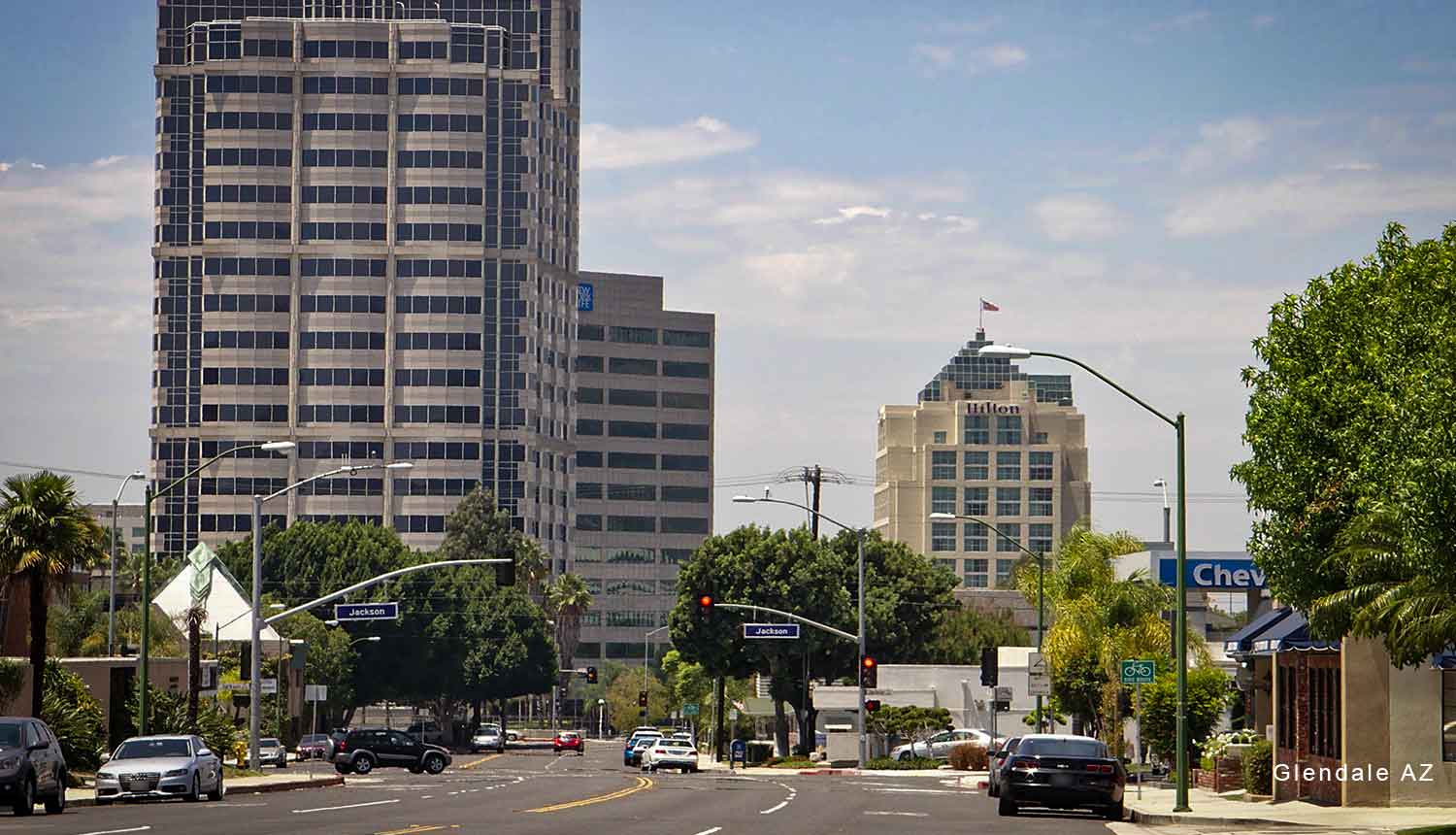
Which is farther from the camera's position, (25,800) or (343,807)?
(343,807)

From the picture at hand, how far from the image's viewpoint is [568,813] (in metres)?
34.9

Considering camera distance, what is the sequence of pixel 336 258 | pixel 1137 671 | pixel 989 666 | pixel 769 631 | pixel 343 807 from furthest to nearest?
pixel 336 258 < pixel 769 631 < pixel 989 666 < pixel 1137 671 < pixel 343 807

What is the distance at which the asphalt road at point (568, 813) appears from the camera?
94.7 feet

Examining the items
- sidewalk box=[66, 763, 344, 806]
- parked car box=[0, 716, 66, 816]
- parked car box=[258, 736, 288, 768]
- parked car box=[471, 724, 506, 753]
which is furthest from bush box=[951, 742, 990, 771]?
parked car box=[471, 724, 506, 753]

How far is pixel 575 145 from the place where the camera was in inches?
7653

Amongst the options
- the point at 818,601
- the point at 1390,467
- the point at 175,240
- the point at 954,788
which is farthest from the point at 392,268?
the point at 1390,467

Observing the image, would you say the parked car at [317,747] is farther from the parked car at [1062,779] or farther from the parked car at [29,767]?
the parked car at [1062,779]

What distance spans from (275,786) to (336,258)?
13342 centimetres

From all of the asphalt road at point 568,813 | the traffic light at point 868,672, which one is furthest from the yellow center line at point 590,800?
the traffic light at point 868,672

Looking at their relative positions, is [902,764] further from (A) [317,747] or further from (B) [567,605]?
(B) [567,605]

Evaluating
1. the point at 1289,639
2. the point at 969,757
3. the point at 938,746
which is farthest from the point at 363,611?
the point at 1289,639

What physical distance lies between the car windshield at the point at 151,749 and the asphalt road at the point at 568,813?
3.96 ft

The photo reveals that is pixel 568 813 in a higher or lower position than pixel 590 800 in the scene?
higher

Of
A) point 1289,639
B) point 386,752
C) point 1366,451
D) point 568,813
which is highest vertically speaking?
point 1366,451
